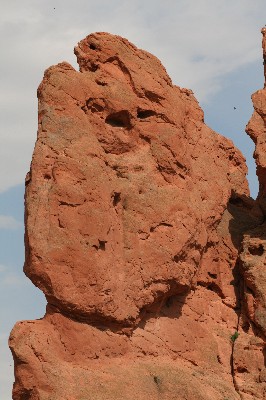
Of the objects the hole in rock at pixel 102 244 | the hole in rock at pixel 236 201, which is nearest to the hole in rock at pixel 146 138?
the hole in rock at pixel 102 244

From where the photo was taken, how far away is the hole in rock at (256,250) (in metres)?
27.0

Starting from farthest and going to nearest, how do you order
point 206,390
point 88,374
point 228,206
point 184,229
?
point 228,206, point 184,229, point 206,390, point 88,374

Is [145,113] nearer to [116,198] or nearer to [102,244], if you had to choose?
[116,198]

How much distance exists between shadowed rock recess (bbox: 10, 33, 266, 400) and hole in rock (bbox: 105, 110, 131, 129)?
0.03 metres

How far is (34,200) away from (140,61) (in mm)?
5351

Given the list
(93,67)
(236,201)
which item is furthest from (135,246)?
(236,201)

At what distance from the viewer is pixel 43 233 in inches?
924

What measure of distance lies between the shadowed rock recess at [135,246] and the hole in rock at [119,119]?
0.03 meters

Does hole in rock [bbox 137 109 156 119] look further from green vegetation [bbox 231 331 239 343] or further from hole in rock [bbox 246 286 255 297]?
green vegetation [bbox 231 331 239 343]

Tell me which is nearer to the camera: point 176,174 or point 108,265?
point 108,265

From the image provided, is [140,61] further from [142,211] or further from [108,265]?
[108,265]

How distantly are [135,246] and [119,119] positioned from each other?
331 cm

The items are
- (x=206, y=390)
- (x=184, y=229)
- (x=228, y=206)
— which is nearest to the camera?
(x=206, y=390)

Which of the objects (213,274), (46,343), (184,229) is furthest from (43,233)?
(213,274)
